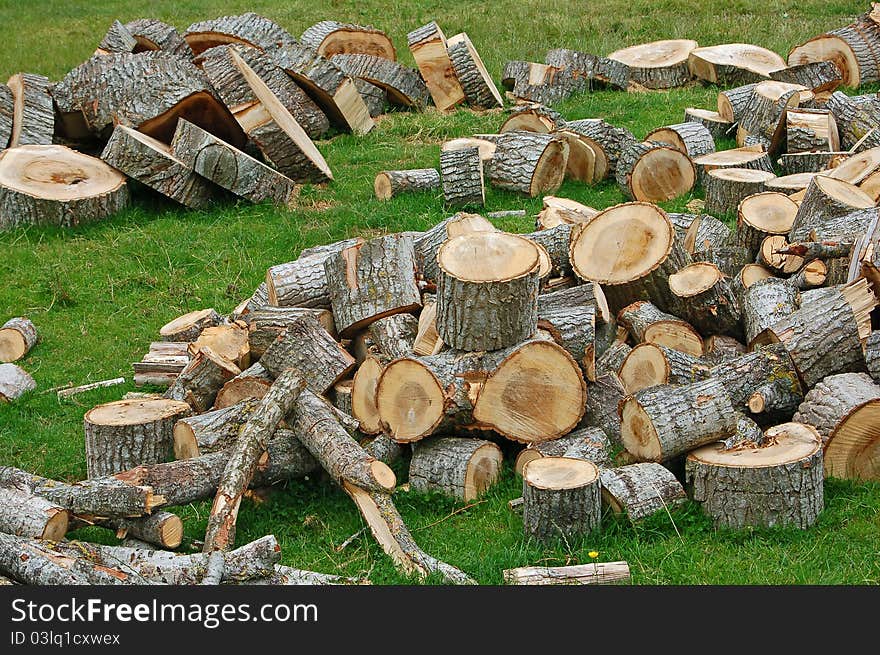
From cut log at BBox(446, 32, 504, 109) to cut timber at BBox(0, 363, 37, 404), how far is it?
24.9 ft

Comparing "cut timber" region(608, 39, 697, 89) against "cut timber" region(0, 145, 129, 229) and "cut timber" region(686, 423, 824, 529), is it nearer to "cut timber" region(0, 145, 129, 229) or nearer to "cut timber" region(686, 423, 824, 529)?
"cut timber" region(0, 145, 129, 229)

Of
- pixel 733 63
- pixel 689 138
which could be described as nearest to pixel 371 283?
pixel 689 138

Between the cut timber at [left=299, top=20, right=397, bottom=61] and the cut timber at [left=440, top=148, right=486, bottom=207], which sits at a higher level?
the cut timber at [left=299, top=20, right=397, bottom=61]

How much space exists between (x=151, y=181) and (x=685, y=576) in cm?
739

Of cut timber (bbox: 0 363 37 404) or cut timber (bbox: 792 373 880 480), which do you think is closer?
cut timber (bbox: 792 373 880 480)

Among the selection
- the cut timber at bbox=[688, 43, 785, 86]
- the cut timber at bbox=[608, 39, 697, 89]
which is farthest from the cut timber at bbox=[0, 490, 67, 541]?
the cut timber at bbox=[608, 39, 697, 89]

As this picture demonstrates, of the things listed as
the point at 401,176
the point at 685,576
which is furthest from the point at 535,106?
the point at 685,576

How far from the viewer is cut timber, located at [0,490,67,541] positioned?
5.23 m

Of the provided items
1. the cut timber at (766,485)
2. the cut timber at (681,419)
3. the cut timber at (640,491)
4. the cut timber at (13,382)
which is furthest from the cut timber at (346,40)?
the cut timber at (766,485)

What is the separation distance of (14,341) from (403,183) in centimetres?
417

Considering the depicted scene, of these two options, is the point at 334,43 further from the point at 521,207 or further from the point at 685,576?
the point at 685,576

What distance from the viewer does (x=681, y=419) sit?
5656 millimetres

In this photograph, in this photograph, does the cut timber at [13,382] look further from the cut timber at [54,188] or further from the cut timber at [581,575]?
the cut timber at [581,575]

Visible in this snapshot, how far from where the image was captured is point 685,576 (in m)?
4.99
